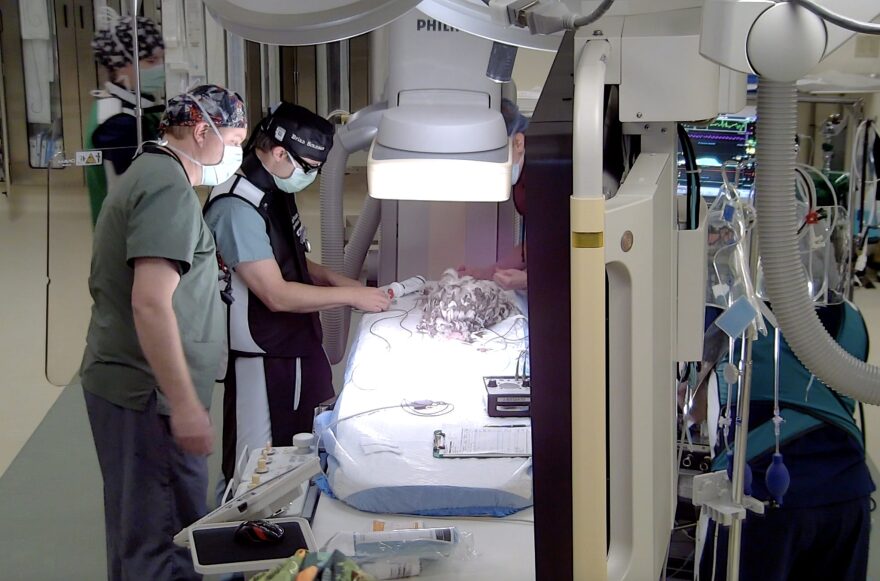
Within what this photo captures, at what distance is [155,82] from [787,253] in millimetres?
2750

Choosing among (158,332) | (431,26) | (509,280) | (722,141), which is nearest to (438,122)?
(431,26)

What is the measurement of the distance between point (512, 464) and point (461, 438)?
0.55 ft

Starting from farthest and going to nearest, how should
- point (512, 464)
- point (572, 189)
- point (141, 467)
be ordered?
point (141, 467) → point (512, 464) → point (572, 189)

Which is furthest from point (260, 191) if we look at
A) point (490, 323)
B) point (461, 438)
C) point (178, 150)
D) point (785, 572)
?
point (785, 572)

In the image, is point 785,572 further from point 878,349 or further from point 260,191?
point 878,349

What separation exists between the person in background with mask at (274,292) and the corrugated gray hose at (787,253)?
2.28 metres

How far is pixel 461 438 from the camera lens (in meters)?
2.23

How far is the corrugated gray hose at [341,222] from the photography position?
306 cm

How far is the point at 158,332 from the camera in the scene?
282cm

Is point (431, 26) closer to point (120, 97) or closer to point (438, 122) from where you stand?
point (438, 122)

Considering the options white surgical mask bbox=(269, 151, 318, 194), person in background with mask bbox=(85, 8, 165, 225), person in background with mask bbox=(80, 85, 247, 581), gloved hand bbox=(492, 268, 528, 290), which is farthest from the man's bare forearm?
gloved hand bbox=(492, 268, 528, 290)

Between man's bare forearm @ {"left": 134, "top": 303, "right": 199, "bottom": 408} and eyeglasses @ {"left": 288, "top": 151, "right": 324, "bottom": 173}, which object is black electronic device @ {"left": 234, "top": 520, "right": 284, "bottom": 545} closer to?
man's bare forearm @ {"left": 134, "top": 303, "right": 199, "bottom": 408}

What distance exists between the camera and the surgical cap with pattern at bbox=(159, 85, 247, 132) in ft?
9.70

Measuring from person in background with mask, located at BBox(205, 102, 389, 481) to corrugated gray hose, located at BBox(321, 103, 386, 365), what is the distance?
10 cm
